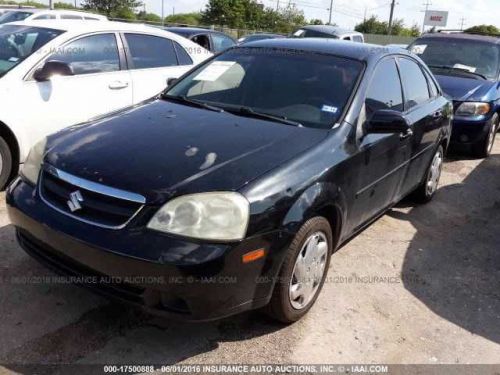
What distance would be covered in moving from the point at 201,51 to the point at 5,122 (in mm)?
3069

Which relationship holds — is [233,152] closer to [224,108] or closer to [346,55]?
[224,108]

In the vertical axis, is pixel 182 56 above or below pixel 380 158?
above

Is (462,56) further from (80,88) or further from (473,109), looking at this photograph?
(80,88)

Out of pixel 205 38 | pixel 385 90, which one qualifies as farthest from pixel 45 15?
pixel 385 90

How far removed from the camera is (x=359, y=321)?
3326 millimetres

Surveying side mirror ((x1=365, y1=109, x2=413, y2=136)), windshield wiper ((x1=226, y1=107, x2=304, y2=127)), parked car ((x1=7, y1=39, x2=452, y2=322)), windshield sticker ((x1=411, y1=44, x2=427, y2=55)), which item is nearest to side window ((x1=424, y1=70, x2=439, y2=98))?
parked car ((x1=7, y1=39, x2=452, y2=322))

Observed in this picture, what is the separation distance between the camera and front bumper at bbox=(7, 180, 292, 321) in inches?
98.1

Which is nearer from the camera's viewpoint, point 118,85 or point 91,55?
point 91,55

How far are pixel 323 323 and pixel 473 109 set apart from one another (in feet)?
17.8

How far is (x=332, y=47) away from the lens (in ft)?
13.6

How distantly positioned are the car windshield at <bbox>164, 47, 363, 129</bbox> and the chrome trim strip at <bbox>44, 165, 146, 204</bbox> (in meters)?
1.25

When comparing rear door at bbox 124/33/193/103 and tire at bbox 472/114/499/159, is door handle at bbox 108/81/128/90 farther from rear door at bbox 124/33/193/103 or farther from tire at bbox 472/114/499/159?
tire at bbox 472/114/499/159

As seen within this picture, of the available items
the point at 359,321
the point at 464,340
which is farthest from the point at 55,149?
the point at 464,340

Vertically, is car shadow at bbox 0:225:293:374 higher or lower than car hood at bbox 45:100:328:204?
lower
